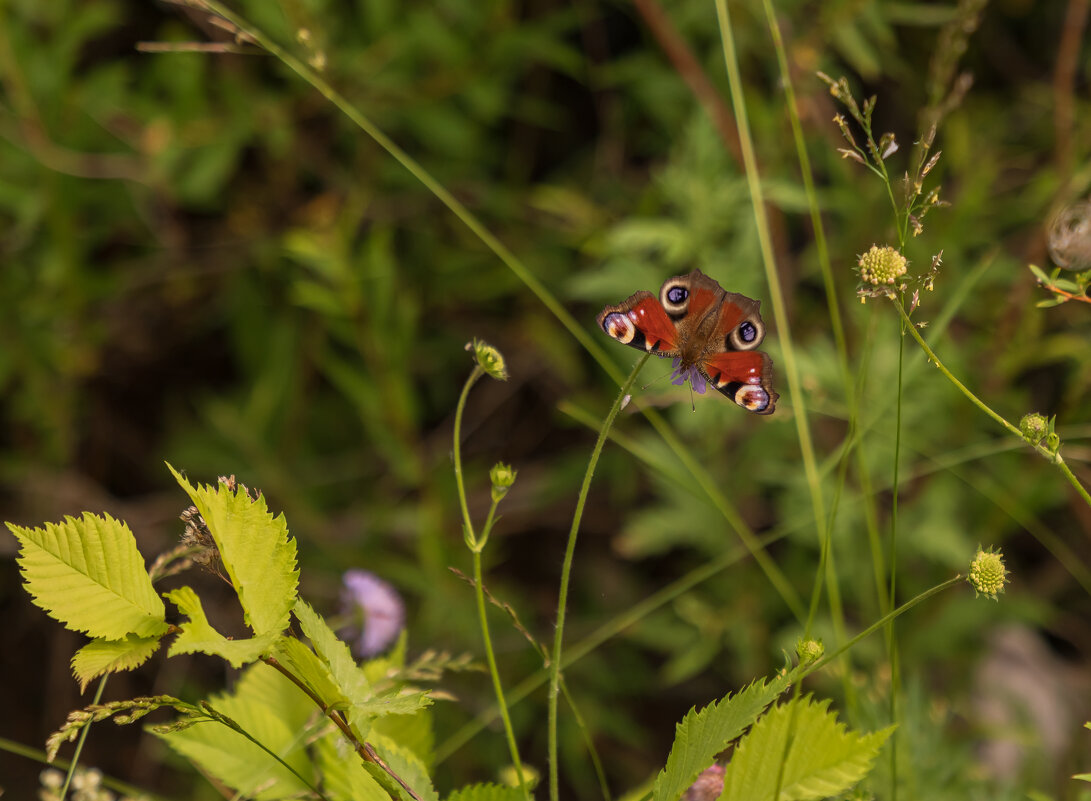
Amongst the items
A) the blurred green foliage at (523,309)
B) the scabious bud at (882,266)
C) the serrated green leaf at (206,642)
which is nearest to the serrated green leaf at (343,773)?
the serrated green leaf at (206,642)

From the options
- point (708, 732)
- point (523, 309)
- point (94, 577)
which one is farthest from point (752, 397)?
point (523, 309)

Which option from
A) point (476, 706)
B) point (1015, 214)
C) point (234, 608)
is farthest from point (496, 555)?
point (1015, 214)

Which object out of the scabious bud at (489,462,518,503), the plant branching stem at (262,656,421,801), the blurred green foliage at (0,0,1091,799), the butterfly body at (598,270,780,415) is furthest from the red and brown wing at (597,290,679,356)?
the blurred green foliage at (0,0,1091,799)

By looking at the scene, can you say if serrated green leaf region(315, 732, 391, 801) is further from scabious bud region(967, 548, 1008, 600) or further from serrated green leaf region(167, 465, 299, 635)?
scabious bud region(967, 548, 1008, 600)

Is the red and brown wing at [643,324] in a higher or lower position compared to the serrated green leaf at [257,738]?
higher

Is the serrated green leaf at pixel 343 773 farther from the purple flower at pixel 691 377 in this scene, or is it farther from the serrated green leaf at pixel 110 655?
the purple flower at pixel 691 377

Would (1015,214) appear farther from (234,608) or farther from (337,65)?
(234,608)
